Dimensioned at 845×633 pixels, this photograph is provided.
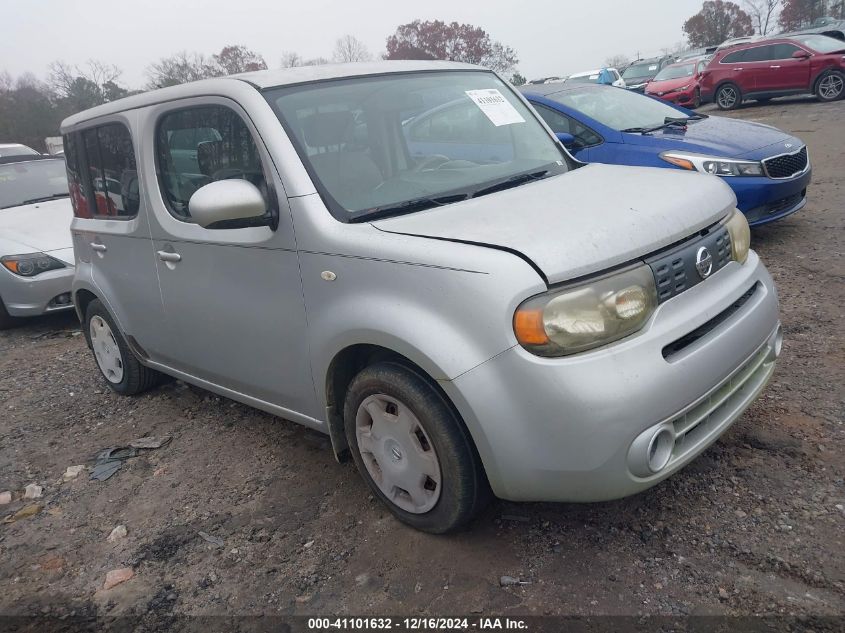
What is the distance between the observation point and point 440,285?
Result: 2195mm

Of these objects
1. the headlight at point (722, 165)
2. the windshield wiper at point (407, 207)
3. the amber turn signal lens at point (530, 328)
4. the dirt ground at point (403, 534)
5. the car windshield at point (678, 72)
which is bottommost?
the dirt ground at point (403, 534)

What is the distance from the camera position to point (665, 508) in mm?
2617

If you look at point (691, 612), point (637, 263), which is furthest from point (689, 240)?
point (691, 612)

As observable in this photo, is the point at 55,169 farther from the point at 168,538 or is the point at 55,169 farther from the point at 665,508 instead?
the point at 665,508

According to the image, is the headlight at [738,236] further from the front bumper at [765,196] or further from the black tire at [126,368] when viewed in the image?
the black tire at [126,368]

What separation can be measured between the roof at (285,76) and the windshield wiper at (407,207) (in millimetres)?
789

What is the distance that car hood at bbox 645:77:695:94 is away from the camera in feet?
60.4

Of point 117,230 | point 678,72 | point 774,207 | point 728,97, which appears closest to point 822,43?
point 728,97

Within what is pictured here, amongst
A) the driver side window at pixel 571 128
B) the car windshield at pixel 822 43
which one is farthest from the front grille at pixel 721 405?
the car windshield at pixel 822 43

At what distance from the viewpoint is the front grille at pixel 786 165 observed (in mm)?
5457

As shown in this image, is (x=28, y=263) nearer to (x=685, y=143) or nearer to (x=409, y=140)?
(x=409, y=140)

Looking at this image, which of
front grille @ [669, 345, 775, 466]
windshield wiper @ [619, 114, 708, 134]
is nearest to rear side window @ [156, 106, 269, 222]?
front grille @ [669, 345, 775, 466]

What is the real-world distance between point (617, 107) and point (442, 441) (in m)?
5.23

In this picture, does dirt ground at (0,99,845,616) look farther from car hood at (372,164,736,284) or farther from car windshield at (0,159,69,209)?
car windshield at (0,159,69,209)
